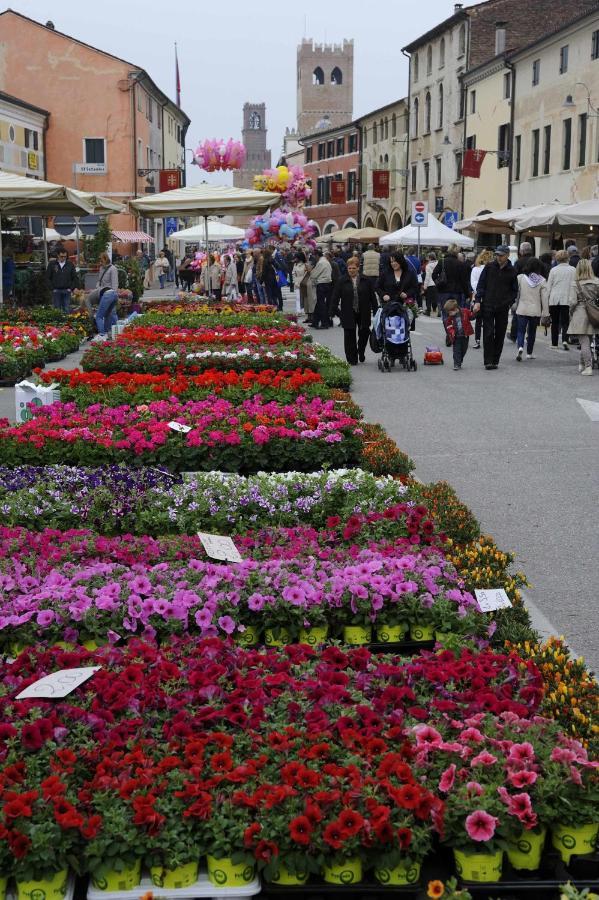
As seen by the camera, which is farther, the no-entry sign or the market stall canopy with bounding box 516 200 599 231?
the no-entry sign

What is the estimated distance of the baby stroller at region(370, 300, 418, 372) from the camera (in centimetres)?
1673

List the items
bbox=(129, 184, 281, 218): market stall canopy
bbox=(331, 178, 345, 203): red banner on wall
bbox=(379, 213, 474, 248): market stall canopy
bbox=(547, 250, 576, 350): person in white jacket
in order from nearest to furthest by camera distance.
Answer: bbox=(547, 250, 576, 350): person in white jacket, bbox=(129, 184, 281, 218): market stall canopy, bbox=(379, 213, 474, 248): market stall canopy, bbox=(331, 178, 345, 203): red banner on wall

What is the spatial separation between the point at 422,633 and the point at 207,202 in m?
18.0

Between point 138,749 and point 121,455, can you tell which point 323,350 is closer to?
point 121,455

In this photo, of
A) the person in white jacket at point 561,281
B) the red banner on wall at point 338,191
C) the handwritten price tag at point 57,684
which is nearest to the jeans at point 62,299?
the person in white jacket at point 561,281

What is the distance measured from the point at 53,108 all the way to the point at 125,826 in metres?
49.7

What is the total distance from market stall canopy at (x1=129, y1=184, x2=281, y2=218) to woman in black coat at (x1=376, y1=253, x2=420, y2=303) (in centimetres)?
537

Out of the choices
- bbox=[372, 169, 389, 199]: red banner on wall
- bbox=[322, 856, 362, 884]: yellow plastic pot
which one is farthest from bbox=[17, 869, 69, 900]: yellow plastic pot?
bbox=[372, 169, 389, 199]: red banner on wall

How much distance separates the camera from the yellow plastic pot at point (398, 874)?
3.16 meters

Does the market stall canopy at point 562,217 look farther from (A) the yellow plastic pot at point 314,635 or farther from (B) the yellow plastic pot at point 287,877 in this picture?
(B) the yellow plastic pot at point 287,877

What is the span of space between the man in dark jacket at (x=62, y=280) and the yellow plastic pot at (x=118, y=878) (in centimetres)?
2220

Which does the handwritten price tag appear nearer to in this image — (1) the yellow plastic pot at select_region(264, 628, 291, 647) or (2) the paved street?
(1) the yellow plastic pot at select_region(264, 628, 291, 647)

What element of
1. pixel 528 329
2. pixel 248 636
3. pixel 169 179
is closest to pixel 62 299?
pixel 528 329

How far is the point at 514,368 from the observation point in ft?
56.7
